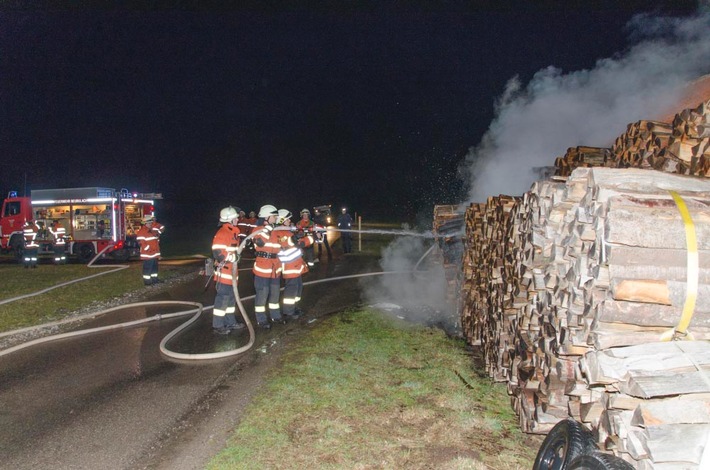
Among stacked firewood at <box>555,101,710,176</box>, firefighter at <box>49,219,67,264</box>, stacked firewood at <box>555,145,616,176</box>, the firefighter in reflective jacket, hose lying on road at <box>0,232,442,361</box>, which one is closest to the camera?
stacked firewood at <box>555,101,710,176</box>

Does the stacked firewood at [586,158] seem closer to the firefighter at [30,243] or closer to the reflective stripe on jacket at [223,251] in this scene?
the reflective stripe on jacket at [223,251]

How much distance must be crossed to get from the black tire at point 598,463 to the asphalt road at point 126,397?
120 inches

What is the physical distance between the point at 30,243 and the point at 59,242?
51.6 inches

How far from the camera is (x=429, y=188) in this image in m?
101

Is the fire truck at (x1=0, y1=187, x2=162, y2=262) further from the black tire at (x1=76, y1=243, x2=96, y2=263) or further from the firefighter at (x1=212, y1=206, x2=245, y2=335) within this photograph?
the firefighter at (x1=212, y1=206, x2=245, y2=335)

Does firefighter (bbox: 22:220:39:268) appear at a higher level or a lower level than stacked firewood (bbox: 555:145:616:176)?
lower

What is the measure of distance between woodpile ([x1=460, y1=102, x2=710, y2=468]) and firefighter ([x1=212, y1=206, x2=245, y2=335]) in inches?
199

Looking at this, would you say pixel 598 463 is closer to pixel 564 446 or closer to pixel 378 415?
pixel 564 446

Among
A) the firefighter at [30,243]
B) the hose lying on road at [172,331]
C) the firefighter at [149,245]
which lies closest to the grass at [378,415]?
the hose lying on road at [172,331]

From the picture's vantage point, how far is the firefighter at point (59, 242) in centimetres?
Result: 1733

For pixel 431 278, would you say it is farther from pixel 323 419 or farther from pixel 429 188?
pixel 429 188

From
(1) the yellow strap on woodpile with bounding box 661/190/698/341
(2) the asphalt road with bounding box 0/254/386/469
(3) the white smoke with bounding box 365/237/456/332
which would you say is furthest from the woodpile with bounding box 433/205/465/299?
(1) the yellow strap on woodpile with bounding box 661/190/698/341

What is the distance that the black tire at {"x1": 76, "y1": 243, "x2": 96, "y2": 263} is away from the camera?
61.5 ft

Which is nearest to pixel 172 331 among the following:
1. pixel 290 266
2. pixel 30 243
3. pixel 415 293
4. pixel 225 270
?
pixel 225 270
